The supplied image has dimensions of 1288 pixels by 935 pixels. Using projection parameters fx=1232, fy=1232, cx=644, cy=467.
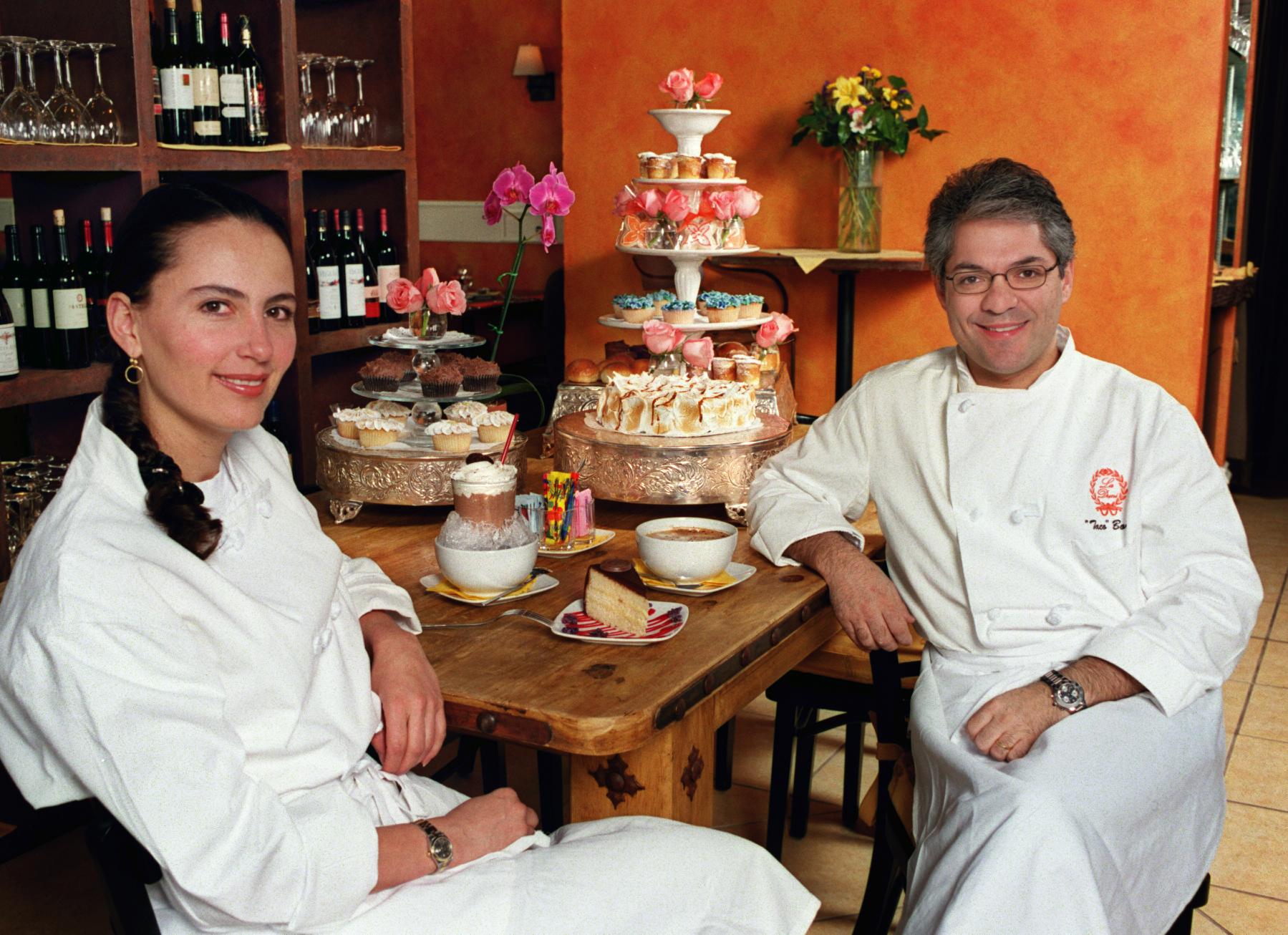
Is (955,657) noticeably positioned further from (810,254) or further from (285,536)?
(810,254)

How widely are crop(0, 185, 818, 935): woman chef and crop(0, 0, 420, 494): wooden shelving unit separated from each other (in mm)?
1156

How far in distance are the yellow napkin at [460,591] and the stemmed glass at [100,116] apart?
1.35 m

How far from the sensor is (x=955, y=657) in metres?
1.88

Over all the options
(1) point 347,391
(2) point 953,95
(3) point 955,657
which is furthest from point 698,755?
(2) point 953,95

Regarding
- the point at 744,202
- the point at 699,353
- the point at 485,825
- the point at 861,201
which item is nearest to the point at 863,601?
the point at 485,825

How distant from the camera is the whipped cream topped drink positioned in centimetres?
173

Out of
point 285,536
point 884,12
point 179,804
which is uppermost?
point 884,12

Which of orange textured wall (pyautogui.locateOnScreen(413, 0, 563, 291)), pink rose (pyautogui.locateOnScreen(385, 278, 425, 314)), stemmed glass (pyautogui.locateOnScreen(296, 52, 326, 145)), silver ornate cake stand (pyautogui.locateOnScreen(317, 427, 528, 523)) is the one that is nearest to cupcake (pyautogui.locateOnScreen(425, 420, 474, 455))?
silver ornate cake stand (pyautogui.locateOnScreen(317, 427, 528, 523))

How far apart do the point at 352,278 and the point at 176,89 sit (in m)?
0.61

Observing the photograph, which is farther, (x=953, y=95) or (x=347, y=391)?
(x=953, y=95)

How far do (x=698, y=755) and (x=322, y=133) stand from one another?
230 centimetres

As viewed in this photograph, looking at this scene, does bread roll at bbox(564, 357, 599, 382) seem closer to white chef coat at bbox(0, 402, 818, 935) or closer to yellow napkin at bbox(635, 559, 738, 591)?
yellow napkin at bbox(635, 559, 738, 591)

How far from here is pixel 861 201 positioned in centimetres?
421

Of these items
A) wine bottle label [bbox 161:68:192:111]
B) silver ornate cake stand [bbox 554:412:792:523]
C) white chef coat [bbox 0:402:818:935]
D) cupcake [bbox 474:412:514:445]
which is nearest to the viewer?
white chef coat [bbox 0:402:818:935]
